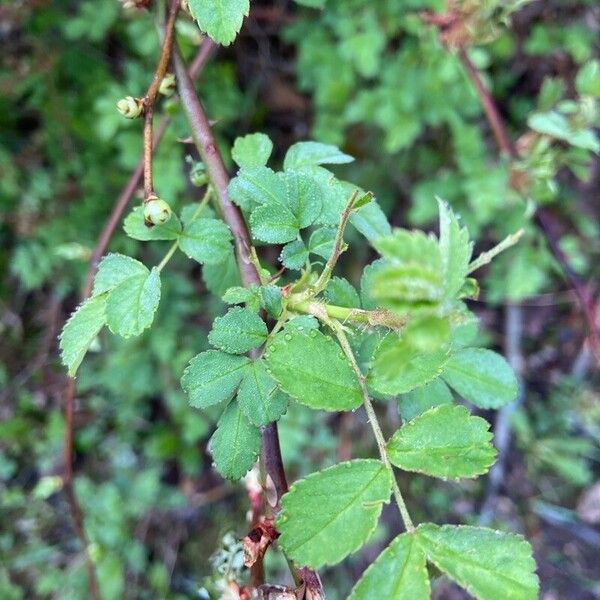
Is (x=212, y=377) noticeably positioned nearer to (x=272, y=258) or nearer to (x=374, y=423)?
(x=374, y=423)

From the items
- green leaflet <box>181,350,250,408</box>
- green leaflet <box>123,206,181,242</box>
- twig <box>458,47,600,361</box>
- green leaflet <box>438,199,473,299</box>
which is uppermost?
green leaflet <box>438,199,473,299</box>

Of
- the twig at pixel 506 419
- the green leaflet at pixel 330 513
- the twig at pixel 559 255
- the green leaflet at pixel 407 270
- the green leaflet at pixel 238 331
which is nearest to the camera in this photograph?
the green leaflet at pixel 407 270

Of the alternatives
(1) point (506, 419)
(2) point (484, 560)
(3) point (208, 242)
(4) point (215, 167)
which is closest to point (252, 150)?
(4) point (215, 167)

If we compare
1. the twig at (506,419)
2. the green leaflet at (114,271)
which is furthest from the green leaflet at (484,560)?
the twig at (506,419)

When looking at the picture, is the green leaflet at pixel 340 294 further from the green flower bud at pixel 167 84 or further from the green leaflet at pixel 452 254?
the green flower bud at pixel 167 84

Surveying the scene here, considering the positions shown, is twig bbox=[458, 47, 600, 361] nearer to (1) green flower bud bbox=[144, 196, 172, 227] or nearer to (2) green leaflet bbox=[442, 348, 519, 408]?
(2) green leaflet bbox=[442, 348, 519, 408]

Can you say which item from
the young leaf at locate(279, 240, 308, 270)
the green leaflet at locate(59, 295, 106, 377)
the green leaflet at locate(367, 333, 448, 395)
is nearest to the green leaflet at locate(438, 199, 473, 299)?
the green leaflet at locate(367, 333, 448, 395)

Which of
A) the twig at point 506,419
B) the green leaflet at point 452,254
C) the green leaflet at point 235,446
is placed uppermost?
the green leaflet at point 452,254
